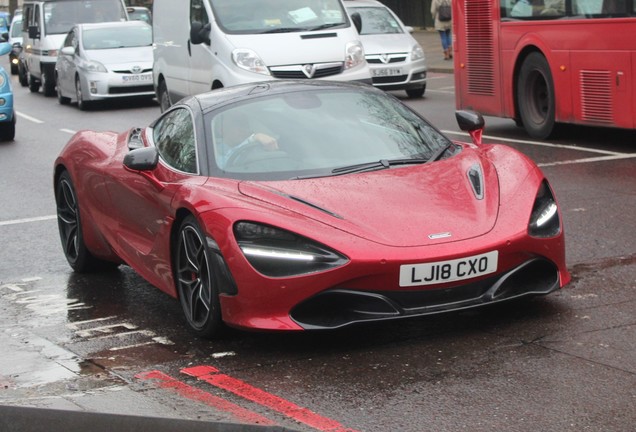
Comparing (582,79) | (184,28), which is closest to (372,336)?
(582,79)

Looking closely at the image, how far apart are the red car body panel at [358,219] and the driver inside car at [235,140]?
10.0 inches

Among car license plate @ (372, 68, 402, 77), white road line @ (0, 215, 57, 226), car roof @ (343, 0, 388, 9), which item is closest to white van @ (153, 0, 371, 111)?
car license plate @ (372, 68, 402, 77)

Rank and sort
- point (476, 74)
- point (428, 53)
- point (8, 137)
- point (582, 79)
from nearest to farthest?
point (582, 79) < point (476, 74) < point (8, 137) < point (428, 53)

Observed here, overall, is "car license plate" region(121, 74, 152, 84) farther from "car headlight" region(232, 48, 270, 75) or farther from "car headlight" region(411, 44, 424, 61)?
"car headlight" region(232, 48, 270, 75)

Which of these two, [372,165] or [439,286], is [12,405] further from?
[372,165]

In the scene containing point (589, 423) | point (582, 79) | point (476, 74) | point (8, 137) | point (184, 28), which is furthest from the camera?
point (8, 137)

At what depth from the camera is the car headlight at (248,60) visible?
1661 cm

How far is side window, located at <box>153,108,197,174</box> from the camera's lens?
7.57 m

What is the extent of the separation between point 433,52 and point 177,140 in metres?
27.5

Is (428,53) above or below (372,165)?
below

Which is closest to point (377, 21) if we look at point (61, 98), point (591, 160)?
point (61, 98)

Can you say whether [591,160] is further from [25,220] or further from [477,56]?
[25,220]

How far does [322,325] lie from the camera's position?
639 cm

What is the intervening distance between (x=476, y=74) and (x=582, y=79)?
2555 mm
